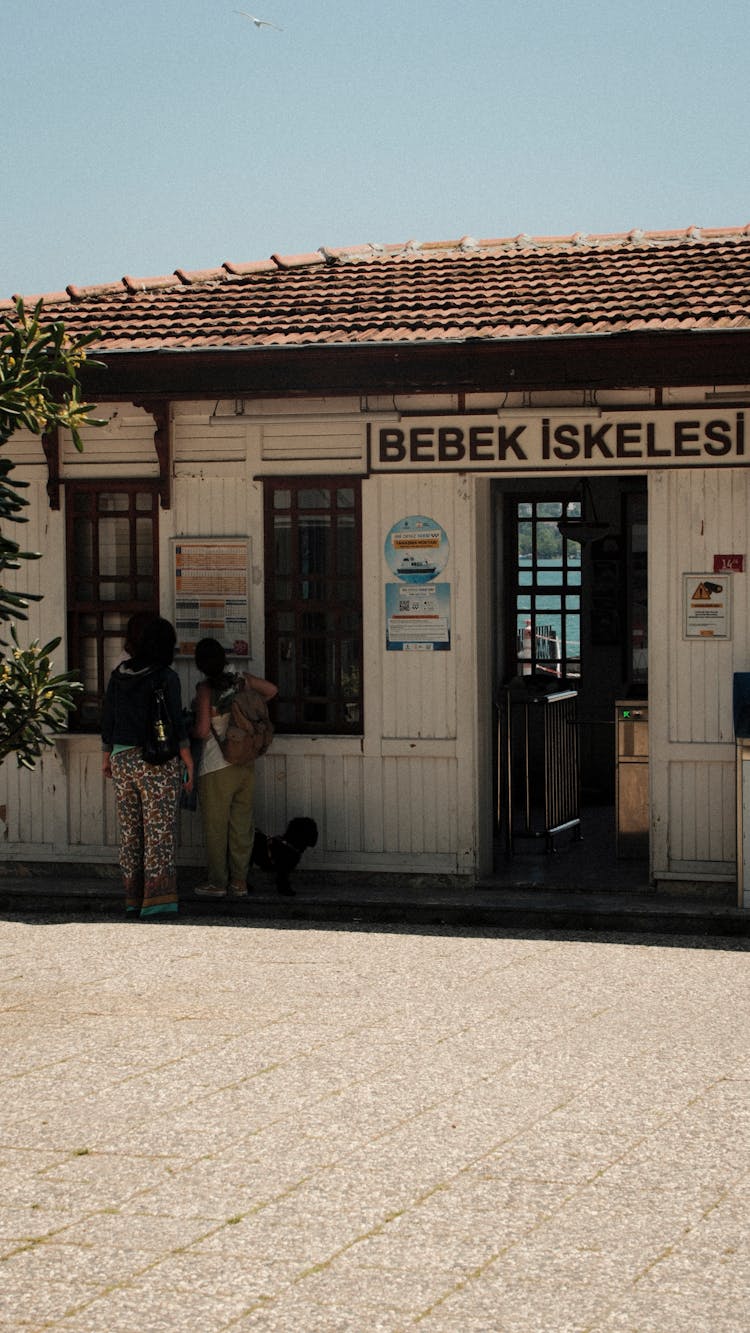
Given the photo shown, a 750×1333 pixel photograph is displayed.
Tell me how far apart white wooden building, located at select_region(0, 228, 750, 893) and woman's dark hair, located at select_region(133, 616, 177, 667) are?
1014 millimetres

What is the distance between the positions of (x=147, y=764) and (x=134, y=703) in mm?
366

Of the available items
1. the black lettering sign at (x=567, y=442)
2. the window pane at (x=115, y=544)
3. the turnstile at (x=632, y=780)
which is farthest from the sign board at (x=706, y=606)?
the window pane at (x=115, y=544)

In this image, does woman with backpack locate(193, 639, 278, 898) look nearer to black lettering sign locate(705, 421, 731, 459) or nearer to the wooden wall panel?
the wooden wall panel

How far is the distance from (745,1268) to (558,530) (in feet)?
37.0

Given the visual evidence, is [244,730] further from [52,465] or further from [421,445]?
[52,465]

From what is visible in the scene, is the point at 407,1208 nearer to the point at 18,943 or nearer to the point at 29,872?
the point at 18,943

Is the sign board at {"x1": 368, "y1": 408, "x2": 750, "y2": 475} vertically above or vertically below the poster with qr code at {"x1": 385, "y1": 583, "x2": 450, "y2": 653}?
above

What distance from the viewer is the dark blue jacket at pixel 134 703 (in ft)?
33.7

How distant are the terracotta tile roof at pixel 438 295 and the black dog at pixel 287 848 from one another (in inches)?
116

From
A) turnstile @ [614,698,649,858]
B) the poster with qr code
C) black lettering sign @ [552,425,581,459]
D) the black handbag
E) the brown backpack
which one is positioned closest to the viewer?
the black handbag

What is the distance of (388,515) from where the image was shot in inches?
435

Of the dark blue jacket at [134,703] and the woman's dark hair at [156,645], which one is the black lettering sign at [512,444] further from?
the dark blue jacket at [134,703]

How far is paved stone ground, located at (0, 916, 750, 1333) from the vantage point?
4664mm

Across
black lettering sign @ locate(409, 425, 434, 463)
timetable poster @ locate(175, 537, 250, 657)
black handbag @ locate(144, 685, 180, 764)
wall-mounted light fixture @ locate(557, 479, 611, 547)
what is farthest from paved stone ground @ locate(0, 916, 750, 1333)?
wall-mounted light fixture @ locate(557, 479, 611, 547)
